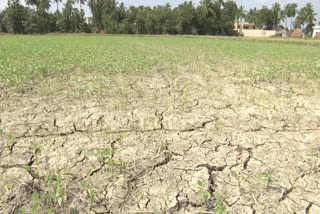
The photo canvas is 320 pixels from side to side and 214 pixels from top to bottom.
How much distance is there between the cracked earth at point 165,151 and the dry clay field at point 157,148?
0.04 ft

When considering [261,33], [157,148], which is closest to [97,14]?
[261,33]

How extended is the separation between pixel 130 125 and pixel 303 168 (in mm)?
2056

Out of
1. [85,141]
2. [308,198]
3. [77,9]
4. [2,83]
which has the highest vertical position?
[77,9]

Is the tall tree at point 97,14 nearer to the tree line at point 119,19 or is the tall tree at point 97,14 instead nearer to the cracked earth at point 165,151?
the tree line at point 119,19

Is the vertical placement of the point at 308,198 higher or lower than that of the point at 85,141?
lower

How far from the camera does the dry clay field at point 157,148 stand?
1.91 metres

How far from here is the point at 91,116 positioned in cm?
355

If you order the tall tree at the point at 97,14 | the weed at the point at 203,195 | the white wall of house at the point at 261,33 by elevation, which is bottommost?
the weed at the point at 203,195

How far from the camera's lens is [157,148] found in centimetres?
271

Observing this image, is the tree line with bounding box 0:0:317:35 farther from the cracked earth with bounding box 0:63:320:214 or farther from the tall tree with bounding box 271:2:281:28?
the cracked earth with bounding box 0:63:320:214

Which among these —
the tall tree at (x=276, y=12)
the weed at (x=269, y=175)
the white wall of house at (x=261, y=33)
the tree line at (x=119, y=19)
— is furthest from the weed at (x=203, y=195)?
the tall tree at (x=276, y=12)

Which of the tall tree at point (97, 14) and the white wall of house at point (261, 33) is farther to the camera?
the white wall of house at point (261, 33)

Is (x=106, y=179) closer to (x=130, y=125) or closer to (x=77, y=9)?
(x=130, y=125)

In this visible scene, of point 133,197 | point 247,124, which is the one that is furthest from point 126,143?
point 247,124
